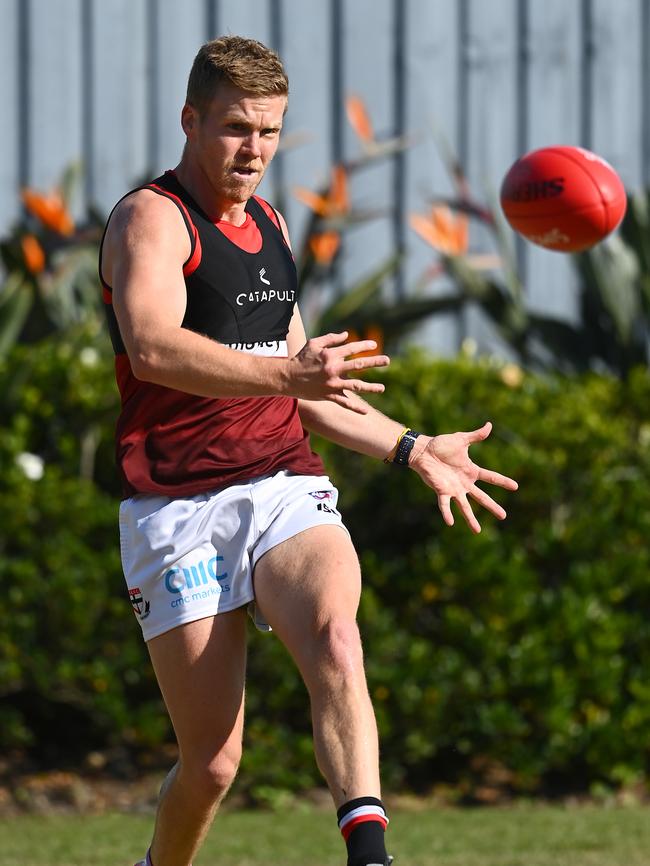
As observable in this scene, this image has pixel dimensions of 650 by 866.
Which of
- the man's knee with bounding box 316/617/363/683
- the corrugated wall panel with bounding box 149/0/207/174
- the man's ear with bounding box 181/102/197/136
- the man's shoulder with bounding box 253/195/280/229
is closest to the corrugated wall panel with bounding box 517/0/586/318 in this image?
the corrugated wall panel with bounding box 149/0/207/174

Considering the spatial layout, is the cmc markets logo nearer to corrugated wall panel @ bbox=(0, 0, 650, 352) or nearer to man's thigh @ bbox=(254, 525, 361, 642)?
man's thigh @ bbox=(254, 525, 361, 642)

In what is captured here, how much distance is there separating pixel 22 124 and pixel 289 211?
1.75 metres

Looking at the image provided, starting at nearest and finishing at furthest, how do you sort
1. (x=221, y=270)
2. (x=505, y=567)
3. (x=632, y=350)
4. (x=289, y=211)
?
(x=221, y=270) < (x=505, y=567) < (x=632, y=350) < (x=289, y=211)

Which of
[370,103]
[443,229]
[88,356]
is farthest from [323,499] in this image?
[370,103]

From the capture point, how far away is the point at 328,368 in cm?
315

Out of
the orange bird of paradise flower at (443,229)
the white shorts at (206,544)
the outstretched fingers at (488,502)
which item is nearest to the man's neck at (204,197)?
the white shorts at (206,544)

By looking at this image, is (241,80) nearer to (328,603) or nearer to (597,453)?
(328,603)

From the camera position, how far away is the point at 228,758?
378cm

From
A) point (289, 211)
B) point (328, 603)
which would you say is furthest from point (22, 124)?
point (328, 603)

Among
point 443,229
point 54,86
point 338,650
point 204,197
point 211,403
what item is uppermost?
point 204,197

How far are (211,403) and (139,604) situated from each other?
0.58m

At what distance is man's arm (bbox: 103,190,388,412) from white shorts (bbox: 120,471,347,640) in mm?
473

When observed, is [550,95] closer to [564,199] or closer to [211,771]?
[564,199]

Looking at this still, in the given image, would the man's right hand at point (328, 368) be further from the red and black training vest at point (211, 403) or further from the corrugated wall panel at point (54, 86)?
the corrugated wall panel at point (54, 86)
